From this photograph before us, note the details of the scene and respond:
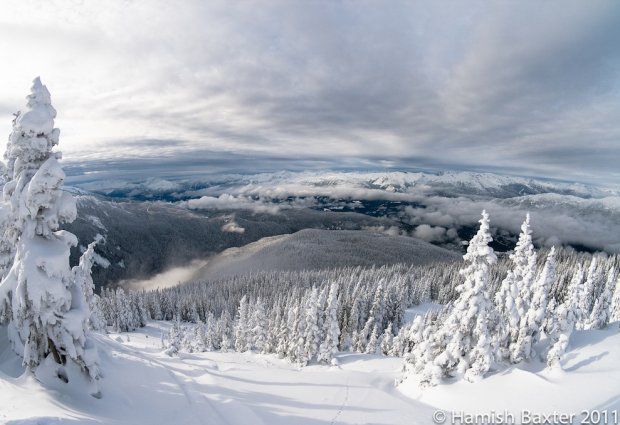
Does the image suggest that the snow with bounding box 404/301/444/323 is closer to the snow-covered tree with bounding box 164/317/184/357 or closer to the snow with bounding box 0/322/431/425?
the snow-covered tree with bounding box 164/317/184/357

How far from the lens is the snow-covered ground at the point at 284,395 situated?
48.0ft

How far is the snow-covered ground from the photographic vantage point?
14625 mm

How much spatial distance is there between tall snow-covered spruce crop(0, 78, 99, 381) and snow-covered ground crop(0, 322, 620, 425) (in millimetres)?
1822

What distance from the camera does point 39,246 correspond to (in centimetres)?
1480

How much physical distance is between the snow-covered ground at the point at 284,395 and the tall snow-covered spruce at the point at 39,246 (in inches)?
71.7

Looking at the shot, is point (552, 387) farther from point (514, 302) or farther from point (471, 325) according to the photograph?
point (514, 302)

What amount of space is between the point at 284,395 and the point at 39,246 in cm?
1864

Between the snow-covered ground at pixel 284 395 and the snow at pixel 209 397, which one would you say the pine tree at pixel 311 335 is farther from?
the snow-covered ground at pixel 284 395

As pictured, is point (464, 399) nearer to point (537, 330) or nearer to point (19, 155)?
point (537, 330)

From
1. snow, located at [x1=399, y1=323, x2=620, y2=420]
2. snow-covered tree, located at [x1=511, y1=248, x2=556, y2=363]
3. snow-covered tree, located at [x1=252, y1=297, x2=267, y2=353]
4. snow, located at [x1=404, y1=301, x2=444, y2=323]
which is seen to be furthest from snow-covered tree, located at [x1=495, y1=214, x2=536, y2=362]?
snow, located at [x1=404, y1=301, x2=444, y2=323]

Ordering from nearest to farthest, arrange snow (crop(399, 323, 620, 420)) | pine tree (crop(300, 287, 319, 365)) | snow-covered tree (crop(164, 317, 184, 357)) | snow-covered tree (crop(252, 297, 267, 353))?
snow (crop(399, 323, 620, 420))
snow-covered tree (crop(164, 317, 184, 357))
pine tree (crop(300, 287, 319, 365))
snow-covered tree (crop(252, 297, 267, 353))

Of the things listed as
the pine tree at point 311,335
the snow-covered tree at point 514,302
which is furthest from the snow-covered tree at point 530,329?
the pine tree at point 311,335

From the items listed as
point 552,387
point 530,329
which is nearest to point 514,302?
point 530,329

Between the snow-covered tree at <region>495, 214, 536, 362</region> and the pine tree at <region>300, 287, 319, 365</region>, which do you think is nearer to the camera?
the snow-covered tree at <region>495, 214, 536, 362</region>
